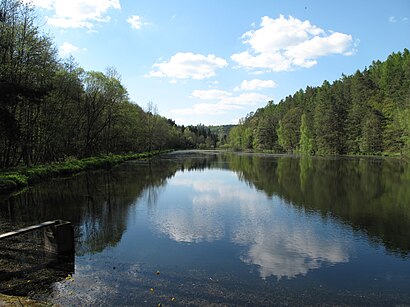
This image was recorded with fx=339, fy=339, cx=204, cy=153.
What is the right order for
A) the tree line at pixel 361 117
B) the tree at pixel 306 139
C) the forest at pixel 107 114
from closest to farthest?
1. the forest at pixel 107 114
2. the tree line at pixel 361 117
3. the tree at pixel 306 139

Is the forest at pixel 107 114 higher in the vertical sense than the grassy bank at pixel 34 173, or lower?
higher

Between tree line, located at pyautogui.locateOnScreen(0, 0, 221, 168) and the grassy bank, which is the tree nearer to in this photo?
tree line, located at pyautogui.locateOnScreen(0, 0, 221, 168)

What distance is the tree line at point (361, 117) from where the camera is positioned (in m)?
68.8

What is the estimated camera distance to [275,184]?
87.0 ft

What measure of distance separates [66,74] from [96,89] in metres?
10.3

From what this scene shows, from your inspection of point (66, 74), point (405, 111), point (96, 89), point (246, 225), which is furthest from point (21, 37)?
point (405, 111)

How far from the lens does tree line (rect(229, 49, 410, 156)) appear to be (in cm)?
6881

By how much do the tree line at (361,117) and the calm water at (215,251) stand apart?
54.7m

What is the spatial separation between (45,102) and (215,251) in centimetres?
2784

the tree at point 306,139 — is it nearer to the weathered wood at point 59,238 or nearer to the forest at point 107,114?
the forest at point 107,114

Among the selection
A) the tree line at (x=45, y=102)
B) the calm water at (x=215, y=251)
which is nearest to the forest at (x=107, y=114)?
the tree line at (x=45, y=102)

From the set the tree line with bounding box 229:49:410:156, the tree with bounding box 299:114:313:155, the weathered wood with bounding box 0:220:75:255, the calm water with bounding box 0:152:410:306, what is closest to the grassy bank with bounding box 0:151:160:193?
the calm water with bounding box 0:152:410:306

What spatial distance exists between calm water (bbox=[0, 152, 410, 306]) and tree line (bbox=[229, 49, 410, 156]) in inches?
2154

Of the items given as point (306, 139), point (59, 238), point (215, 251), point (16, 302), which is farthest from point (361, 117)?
point (16, 302)
